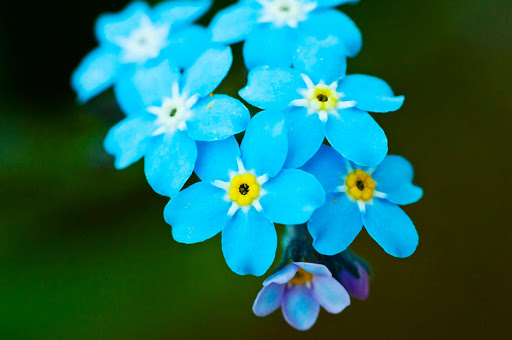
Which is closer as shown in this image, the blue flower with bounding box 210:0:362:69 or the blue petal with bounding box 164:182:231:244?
the blue petal with bounding box 164:182:231:244

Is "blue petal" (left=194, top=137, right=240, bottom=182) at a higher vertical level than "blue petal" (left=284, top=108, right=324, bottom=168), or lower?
lower

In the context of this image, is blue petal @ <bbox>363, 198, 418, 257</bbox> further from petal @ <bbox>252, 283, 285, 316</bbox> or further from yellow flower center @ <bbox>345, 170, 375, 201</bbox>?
petal @ <bbox>252, 283, 285, 316</bbox>

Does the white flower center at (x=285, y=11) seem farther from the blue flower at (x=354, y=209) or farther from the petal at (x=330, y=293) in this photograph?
the petal at (x=330, y=293)

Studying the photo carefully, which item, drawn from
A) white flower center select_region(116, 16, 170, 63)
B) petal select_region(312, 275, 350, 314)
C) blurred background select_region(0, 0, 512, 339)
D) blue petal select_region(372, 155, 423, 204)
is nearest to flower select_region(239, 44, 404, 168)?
blue petal select_region(372, 155, 423, 204)

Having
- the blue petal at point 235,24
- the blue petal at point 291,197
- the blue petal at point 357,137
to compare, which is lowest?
the blue petal at point 291,197

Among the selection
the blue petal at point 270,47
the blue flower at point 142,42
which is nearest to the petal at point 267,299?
the blue petal at point 270,47

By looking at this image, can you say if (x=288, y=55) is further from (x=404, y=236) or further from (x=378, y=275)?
(x=378, y=275)

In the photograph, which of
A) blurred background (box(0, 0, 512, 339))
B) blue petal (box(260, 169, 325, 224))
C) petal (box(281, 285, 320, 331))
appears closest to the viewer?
blue petal (box(260, 169, 325, 224))

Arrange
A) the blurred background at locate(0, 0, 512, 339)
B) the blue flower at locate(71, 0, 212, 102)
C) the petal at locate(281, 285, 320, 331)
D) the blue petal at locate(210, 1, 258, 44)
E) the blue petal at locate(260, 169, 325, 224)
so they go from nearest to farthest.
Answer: the blue petal at locate(260, 169, 325, 224), the petal at locate(281, 285, 320, 331), the blue petal at locate(210, 1, 258, 44), the blue flower at locate(71, 0, 212, 102), the blurred background at locate(0, 0, 512, 339)
